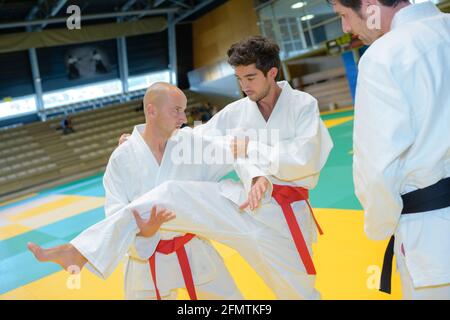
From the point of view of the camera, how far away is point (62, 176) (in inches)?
626

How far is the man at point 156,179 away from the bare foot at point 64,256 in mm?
340

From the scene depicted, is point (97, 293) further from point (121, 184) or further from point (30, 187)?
point (30, 187)

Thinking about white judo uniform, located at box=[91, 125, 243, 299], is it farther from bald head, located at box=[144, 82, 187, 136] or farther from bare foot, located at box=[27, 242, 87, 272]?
bare foot, located at box=[27, 242, 87, 272]

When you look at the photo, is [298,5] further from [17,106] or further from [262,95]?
[262,95]

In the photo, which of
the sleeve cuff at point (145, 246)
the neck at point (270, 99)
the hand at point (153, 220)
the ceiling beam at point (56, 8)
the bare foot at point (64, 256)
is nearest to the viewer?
the bare foot at point (64, 256)

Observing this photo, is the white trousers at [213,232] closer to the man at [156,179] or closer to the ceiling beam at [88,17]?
the man at [156,179]

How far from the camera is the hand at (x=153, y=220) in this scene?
→ 1.97 meters

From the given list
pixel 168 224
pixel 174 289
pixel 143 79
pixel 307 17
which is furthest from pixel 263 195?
pixel 143 79

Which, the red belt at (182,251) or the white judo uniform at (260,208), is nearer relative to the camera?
the white judo uniform at (260,208)

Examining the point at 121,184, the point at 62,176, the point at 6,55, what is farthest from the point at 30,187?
the point at 121,184

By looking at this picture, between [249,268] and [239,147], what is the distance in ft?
5.79

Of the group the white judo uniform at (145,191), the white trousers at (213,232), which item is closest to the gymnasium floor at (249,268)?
the white trousers at (213,232)

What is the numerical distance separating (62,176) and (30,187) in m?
1.25

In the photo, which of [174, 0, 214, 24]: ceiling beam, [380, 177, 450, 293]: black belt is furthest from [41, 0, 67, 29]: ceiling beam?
[380, 177, 450, 293]: black belt
